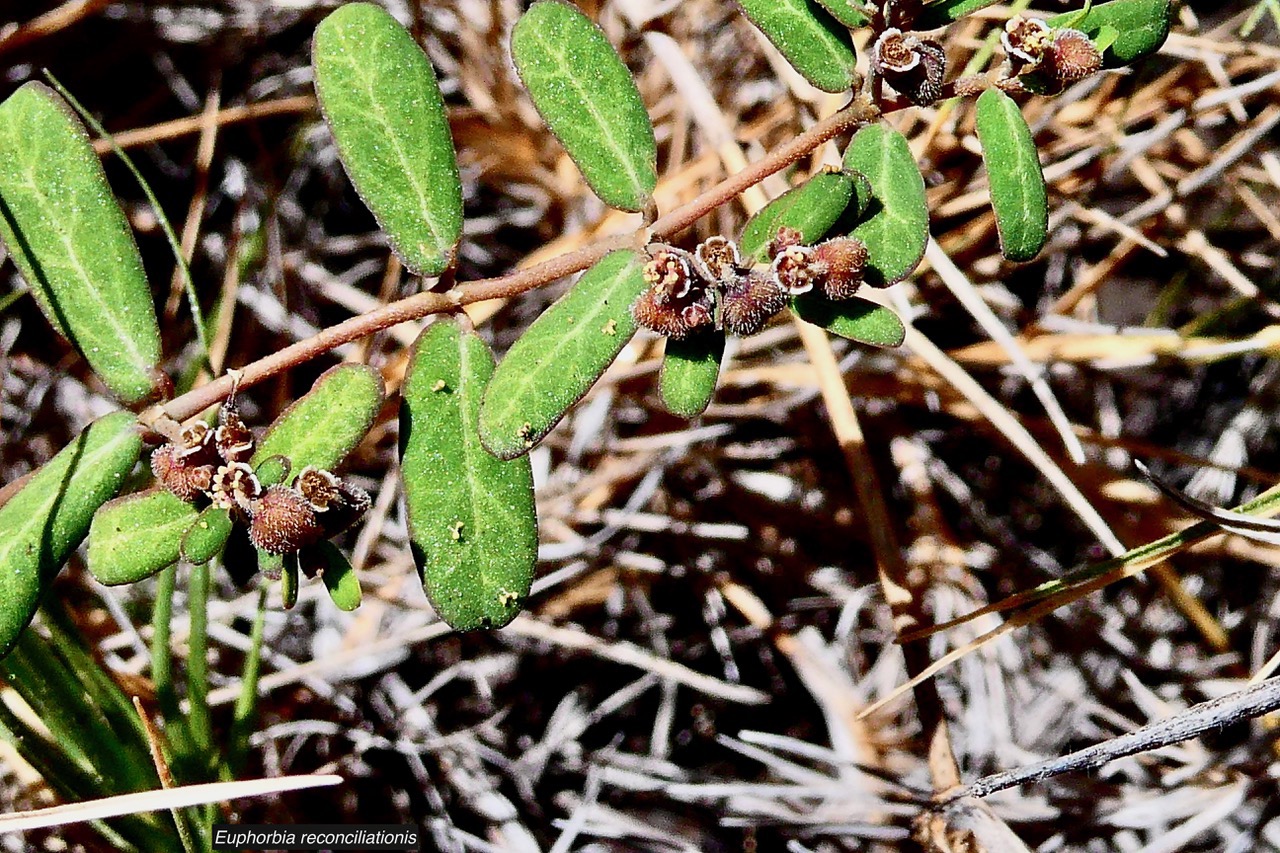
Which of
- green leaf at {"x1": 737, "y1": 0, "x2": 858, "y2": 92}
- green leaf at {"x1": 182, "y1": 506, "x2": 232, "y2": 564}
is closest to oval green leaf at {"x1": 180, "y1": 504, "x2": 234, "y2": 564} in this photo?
green leaf at {"x1": 182, "y1": 506, "x2": 232, "y2": 564}

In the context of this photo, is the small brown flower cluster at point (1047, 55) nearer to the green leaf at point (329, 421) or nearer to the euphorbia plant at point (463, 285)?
the euphorbia plant at point (463, 285)

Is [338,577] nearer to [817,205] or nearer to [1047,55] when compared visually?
[817,205]

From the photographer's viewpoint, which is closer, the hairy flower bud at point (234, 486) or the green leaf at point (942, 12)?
the hairy flower bud at point (234, 486)

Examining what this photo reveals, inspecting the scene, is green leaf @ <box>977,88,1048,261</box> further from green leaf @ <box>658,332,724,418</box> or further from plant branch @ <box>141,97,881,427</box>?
green leaf @ <box>658,332,724,418</box>

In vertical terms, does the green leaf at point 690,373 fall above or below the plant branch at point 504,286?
below

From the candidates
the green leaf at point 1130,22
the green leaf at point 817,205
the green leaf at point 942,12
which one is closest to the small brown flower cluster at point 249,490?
the green leaf at point 817,205
